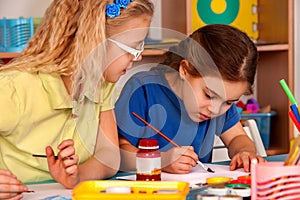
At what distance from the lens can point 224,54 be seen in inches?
61.1

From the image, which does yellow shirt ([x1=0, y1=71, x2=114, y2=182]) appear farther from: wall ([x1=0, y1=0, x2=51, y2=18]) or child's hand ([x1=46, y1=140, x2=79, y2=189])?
wall ([x1=0, y1=0, x2=51, y2=18])

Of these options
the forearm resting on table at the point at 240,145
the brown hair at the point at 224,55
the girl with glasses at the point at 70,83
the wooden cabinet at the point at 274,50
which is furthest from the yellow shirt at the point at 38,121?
the wooden cabinet at the point at 274,50

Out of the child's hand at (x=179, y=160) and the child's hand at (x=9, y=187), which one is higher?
the child's hand at (x=9, y=187)

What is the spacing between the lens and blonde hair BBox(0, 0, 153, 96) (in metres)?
1.41

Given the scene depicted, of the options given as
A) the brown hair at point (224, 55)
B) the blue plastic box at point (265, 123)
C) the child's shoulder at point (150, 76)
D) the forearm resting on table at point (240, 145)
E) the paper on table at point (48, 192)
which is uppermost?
the brown hair at point (224, 55)

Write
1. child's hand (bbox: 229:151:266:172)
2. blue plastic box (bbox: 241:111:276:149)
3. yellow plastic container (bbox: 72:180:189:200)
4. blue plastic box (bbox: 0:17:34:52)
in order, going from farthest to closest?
blue plastic box (bbox: 241:111:276:149) → blue plastic box (bbox: 0:17:34:52) → child's hand (bbox: 229:151:266:172) → yellow plastic container (bbox: 72:180:189:200)

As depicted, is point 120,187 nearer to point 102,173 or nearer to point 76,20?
point 102,173

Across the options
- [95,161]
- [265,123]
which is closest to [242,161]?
[95,161]

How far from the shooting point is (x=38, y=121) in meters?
1.49

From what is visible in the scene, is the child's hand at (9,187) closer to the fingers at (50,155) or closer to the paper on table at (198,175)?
the fingers at (50,155)

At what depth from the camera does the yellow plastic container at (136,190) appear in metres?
0.97

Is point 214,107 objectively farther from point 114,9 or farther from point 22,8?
point 22,8

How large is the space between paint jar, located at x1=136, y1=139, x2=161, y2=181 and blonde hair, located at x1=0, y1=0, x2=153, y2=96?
29cm

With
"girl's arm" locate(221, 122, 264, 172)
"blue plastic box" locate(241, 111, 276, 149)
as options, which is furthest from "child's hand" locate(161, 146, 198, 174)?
"blue plastic box" locate(241, 111, 276, 149)
